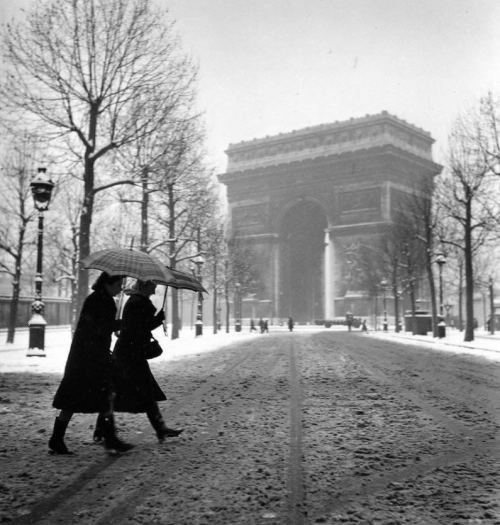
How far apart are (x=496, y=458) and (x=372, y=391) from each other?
15.7 ft

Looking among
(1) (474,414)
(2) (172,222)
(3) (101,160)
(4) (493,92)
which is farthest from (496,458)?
(2) (172,222)

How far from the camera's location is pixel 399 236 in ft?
153

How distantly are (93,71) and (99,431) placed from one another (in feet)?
50.0

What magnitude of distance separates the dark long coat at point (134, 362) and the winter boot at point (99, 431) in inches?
8.4

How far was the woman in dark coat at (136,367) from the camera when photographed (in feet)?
20.2

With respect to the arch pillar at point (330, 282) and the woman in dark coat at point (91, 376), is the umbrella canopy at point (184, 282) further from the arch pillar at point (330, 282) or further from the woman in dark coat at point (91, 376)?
the arch pillar at point (330, 282)

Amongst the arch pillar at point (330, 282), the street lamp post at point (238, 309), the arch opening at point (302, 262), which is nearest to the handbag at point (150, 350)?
the street lamp post at point (238, 309)

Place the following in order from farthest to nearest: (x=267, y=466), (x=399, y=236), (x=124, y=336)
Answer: (x=399, y=236)
(x=124, y=336)
(x=267, y=466)

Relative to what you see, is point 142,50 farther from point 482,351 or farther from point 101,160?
point 482,351

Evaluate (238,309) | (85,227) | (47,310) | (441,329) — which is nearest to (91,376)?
(85,227)

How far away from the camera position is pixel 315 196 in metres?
62.9

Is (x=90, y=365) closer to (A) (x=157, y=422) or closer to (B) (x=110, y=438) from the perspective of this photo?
(B) (x=110, y=438)

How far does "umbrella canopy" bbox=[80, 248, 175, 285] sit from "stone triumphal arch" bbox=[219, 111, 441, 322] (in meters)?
49.6

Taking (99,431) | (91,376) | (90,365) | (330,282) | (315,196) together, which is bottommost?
(99,431)
